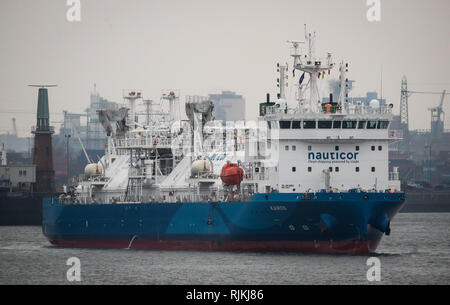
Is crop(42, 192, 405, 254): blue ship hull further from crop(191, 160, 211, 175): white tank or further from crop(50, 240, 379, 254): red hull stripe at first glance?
crop(191, 160, 211, 175): white tank

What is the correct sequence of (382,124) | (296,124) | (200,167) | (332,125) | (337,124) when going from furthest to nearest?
1. (200,167)
2. (382,124)
3. (296,124)
4. (337,124)
5. (332,125)

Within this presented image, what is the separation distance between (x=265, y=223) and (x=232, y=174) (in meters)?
3.94

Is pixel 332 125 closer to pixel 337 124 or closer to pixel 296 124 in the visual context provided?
pixel 337 124

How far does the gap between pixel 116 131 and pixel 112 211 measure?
11355 mm

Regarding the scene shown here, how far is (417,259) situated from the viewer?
60.1 m

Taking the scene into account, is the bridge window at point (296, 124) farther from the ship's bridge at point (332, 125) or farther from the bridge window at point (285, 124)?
the bridge window at point (285, 124)

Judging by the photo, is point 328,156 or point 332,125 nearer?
point 332,125

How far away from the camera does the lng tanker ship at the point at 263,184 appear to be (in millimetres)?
59188

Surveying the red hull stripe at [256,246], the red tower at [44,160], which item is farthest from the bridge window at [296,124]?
the red tower at [44,160]

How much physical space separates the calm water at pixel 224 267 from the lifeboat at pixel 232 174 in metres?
4.43

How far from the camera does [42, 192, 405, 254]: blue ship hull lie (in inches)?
2302

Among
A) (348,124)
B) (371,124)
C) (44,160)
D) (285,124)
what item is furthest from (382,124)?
(44,160)

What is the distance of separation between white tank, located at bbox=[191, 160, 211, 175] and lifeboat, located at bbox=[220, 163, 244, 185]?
4.61 metres

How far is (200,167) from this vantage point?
2653 inches
